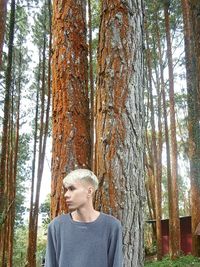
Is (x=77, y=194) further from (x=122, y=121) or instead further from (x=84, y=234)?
(x=122, y=121)

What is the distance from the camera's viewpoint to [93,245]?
2.48 metres

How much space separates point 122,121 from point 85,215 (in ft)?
2.50

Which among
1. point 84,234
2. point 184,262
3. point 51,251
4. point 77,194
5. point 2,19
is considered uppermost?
point 2,19

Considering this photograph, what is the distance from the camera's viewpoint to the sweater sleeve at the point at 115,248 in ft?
8.11

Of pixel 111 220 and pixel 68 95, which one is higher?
pixel 68 95

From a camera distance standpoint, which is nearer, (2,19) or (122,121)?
(122,121)

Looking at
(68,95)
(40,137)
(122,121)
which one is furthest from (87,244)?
(40,137)

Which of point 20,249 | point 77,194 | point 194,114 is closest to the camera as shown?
point 77,194

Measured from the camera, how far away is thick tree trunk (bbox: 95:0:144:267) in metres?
2.78

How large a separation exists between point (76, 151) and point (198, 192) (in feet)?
38.3

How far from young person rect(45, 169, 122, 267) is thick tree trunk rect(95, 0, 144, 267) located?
0.25 meters

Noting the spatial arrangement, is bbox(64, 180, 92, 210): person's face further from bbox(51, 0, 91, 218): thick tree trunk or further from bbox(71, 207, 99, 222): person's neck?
bbox(51, 0, 91, 218): thick tree trunk

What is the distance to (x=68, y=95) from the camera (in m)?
3.38

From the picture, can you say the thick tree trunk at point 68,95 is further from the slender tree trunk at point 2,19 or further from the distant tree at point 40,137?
the distant tree at point 40,137
